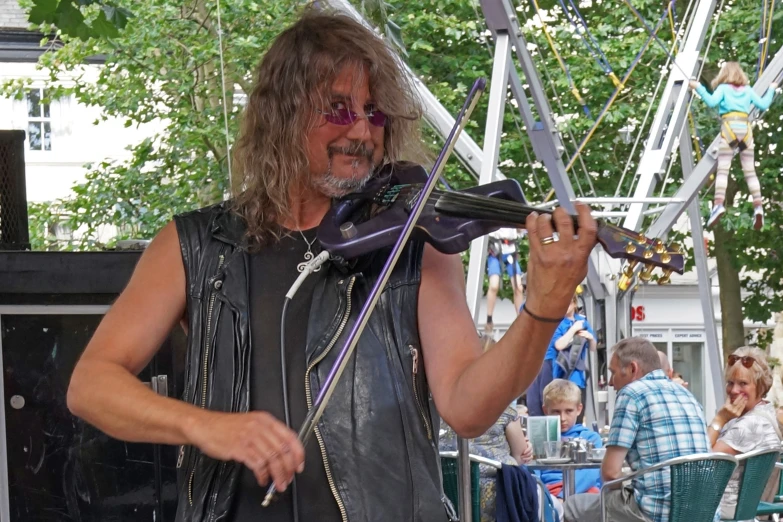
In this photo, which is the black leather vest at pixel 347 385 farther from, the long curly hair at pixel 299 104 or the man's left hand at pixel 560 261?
the man's left hand at pixel 560 261

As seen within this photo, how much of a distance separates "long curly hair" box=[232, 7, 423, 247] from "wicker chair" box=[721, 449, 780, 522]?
4.27 m

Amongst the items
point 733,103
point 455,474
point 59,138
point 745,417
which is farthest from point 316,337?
point 59,138

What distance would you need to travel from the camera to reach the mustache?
192 centimetres

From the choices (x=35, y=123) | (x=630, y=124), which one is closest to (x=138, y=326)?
(x=630, y=124)

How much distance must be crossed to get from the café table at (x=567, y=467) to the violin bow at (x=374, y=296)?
436cm

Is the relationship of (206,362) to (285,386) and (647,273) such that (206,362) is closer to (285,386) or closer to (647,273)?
(285,386)

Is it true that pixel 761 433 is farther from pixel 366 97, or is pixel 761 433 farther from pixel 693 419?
pixel 366 97

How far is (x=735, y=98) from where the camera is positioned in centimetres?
1084

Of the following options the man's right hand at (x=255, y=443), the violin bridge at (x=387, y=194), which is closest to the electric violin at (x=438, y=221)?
the violin bridge at (x=387, y=194)

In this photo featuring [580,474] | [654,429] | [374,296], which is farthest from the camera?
[580,474]

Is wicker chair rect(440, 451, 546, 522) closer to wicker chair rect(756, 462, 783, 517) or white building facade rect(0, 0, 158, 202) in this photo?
wicker chair rect(756, 462, 783, 517)

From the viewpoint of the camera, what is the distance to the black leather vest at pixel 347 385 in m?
1.69

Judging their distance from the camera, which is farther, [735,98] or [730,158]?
[730,158]

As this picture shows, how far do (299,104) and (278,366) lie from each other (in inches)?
19.4
